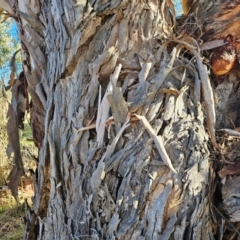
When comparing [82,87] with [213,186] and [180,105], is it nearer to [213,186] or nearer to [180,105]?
[180,105]

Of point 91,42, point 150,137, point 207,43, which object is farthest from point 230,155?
point 91,42

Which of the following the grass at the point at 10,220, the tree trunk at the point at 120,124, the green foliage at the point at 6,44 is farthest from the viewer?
the green foliage at the point at 6,44

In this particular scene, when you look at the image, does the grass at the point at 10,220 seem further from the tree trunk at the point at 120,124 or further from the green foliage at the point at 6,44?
the tree trunk at the point at 120,124

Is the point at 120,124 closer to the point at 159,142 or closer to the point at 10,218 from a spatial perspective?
the point at 159,142

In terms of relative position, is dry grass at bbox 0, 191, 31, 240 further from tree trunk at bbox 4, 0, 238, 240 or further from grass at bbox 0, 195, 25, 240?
tree trunk at bbox 4, 0, 238, 240

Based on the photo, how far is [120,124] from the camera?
88 cm

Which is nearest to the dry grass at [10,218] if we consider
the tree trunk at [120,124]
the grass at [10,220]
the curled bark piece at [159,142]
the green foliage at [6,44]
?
the grass at [10,220]

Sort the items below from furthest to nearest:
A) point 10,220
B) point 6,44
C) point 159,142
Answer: point 6,44 < point 10,220 < point 159,142

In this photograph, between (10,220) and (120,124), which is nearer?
(120,124)

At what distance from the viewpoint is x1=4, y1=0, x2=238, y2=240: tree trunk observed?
827 mm

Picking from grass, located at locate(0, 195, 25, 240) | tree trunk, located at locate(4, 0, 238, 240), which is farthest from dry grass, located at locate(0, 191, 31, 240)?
tree trunk, located at locate(4, 0, 238, 240)

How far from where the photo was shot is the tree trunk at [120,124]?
0.83 m

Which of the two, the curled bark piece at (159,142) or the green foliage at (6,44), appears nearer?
the curled bark piece at (159,142)

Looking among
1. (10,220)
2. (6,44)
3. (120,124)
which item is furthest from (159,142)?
(6,44)
